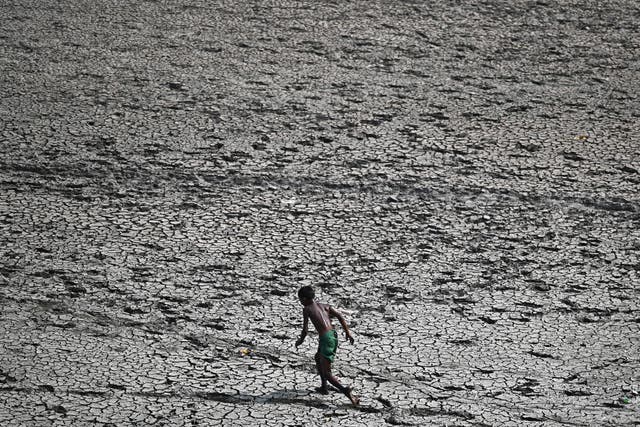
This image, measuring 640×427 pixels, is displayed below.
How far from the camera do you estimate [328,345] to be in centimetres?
502

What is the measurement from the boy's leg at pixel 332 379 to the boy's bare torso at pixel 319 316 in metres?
0.15

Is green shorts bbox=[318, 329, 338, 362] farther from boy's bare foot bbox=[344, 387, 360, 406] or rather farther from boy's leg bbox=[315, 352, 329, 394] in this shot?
boy's bare foot bbox=[344, 387, 360, 406]

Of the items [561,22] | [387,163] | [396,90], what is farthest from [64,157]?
[561,22]

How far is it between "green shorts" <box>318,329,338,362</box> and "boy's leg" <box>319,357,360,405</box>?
0.03m

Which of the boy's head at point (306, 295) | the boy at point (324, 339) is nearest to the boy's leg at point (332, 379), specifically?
the boy at point (324, 339)

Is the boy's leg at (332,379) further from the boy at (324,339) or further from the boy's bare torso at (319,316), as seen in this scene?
the boy's bare torso at (319,316)

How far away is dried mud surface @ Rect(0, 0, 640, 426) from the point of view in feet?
17.1

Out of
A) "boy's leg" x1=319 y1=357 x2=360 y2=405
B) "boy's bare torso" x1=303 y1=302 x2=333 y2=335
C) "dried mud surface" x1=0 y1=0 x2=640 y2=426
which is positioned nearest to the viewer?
"boy's leg" x1=319 y1=357 x2=360 y2=405

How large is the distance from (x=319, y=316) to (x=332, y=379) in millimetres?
330

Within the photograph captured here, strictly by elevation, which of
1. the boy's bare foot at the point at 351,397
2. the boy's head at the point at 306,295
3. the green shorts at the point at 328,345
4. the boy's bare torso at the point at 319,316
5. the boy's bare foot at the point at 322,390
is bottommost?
the boy's bare foot at the point at 322,390

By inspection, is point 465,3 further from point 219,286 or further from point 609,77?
point 219,286

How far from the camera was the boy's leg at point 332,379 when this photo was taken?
494 centimetres

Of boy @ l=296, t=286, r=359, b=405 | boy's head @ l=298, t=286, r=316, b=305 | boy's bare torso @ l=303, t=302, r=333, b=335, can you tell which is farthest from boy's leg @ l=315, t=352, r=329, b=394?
boy's head @ l=298, t=286, r=316, b=305

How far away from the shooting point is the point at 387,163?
7.91m
